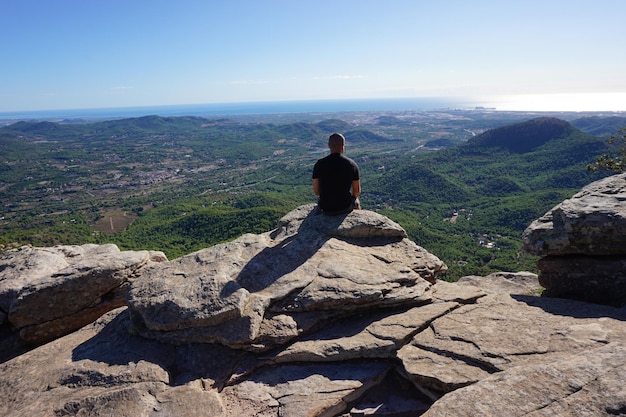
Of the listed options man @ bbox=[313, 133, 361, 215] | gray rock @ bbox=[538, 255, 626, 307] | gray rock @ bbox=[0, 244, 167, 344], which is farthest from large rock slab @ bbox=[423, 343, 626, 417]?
gray rock @ bbox=[0, 244, 167, 344]

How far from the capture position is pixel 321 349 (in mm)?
7504

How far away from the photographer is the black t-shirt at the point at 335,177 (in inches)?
428

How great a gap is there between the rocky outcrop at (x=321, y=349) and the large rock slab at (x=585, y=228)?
1679 millimetres

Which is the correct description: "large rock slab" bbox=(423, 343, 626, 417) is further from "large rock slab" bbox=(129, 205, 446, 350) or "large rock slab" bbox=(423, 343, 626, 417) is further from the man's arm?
the man's arm

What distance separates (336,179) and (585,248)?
7.25 metres

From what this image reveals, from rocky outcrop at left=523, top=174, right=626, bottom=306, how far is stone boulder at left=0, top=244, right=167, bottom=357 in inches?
499

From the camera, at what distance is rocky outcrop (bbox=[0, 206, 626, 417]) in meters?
5.84

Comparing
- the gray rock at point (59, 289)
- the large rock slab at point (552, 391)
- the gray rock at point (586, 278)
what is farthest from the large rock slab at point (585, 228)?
the gray rock at point (59, 289)

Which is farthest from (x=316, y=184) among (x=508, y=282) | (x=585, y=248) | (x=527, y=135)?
(x=527, y=135)

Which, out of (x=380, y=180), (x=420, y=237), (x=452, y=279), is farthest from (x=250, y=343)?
(x=380, y=180)

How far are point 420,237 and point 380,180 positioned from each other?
77.3 meters

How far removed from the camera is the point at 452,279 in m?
44.4

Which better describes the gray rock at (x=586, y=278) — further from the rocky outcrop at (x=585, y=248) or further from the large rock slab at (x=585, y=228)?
the large rock slab at (x=585, y=228)

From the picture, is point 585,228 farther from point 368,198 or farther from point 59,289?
point 368,198
